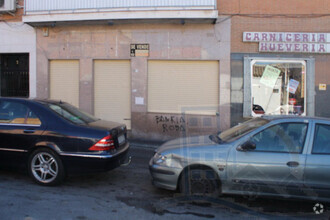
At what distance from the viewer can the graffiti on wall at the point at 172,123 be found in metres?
10.2

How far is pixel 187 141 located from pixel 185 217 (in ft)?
4.63

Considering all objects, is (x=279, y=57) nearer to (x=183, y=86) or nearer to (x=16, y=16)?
(x=183, y=86)

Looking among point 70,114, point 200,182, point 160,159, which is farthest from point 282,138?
point 70,114

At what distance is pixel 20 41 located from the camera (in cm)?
1123

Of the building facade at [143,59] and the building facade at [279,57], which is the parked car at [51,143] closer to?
the building facade at [143,59]

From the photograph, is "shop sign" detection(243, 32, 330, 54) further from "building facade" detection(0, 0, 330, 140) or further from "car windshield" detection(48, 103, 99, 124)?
"car windshield" detection(48, 103, 99, 124)

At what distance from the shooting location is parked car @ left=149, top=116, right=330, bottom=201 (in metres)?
4.22

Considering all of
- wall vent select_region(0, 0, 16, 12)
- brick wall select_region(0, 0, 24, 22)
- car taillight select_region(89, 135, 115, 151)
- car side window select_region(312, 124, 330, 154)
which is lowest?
car taillight select_region(89, 135, 115, 151)

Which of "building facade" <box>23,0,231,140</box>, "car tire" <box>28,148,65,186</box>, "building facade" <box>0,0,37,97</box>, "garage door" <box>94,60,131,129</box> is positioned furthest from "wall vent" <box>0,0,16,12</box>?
"car tire" <box>28,148,65,186</box>

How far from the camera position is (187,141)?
507cm

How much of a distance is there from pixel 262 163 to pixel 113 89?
7511 mm

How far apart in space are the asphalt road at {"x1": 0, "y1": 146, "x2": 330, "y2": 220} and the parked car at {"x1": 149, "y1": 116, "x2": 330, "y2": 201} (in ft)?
0.92

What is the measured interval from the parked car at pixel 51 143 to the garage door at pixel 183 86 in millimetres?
5170

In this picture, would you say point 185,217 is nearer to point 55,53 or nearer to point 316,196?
point 316,196
